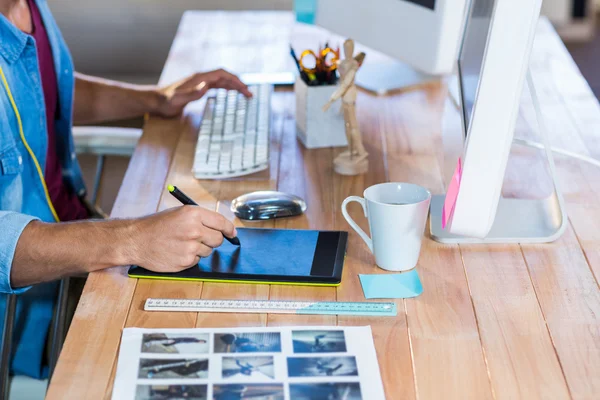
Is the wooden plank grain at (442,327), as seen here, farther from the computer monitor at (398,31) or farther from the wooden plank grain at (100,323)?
the wooden plank grain at (100,323)

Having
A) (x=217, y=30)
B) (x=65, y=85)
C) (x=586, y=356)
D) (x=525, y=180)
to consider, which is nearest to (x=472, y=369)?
(x=586, y=356)

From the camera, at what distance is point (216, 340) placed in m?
0.85

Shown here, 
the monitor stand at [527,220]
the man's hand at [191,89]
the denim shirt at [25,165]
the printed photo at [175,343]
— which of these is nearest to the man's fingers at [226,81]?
the man's hand at [191,89]

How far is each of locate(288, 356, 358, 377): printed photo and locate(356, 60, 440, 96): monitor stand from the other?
0.95 metres

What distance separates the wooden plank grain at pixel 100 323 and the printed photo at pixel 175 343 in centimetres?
4

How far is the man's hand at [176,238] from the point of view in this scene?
975 millimetres

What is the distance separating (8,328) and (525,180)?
0.86m

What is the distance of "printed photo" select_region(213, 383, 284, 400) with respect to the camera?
757 millimetres

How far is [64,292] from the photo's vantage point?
1.26 meters

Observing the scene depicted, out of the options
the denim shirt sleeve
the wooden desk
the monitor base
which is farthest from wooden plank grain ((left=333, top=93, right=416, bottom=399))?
the denim shirt sleeve

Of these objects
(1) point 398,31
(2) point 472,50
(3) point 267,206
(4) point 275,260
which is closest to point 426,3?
(1) point 398,31

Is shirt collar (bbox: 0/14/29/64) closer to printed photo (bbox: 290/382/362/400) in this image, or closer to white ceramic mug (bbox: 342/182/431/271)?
white ceramic mug (bbox: 342/182/431/271)

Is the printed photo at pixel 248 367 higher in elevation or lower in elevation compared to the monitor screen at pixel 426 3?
lower

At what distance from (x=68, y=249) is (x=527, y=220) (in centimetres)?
64
